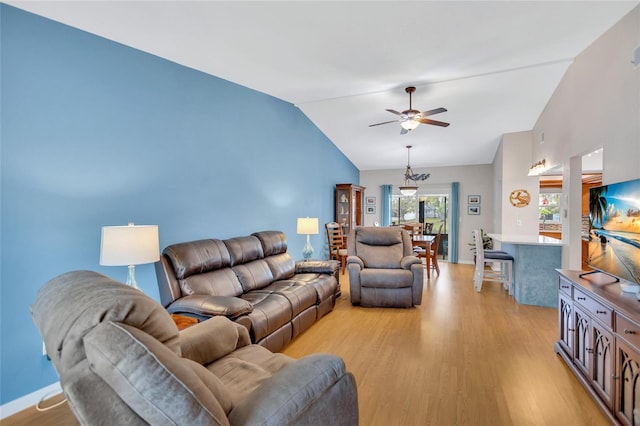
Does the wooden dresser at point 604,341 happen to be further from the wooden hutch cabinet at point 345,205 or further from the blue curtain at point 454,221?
the blue curtain at point 454,221

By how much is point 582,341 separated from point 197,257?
130 inches

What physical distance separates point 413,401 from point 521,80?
4.19 m

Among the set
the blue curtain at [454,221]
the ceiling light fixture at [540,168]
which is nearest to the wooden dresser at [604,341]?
the ceiling light fixture at [540,168]

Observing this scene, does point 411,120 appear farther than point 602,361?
Yes

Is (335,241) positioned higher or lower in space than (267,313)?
higher

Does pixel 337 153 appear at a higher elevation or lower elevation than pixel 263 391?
higher

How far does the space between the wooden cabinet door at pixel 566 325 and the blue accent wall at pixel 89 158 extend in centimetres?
353

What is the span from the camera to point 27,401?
2.10 metres

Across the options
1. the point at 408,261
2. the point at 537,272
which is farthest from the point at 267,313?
the point at 537,272

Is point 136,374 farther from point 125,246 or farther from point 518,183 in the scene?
point 518,183

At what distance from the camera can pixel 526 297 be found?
4242 mm

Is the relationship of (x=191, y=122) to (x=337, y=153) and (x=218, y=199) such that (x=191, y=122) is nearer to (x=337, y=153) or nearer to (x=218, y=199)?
(x=218, y=199)

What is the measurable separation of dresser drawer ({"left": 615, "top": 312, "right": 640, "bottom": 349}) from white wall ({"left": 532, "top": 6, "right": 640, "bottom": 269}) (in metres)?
1.39

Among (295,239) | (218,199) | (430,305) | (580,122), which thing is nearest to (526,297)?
(430,305)
